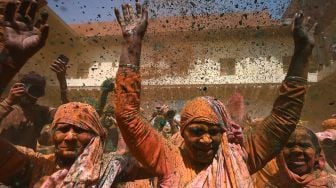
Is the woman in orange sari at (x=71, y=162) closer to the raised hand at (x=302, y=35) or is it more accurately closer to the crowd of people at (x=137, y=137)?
the crowd of people at (x=137, y=137)

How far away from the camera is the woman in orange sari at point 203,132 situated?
395cm

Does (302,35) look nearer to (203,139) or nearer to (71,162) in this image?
(203,139)

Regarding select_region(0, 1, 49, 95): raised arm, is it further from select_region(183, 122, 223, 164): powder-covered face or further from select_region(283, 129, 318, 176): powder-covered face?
select_region(283, 129, 318, 176): powder-covered face

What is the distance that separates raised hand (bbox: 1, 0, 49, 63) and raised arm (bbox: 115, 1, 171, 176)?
69cm

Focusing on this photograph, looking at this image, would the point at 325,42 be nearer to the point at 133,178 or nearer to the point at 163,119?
the point at 163,119

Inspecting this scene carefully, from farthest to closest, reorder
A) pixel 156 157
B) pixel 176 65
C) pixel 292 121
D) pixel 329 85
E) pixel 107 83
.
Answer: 1. pixel 329 85
2. pixel 176 65
3. pixel 107 83
4. pixel 292 121
5. pixel 156 157

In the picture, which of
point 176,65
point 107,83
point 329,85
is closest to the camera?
point 107,83

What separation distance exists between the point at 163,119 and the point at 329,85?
15919mm

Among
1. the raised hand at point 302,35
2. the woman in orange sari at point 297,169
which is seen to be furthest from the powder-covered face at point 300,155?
the raised hand at point 302,35

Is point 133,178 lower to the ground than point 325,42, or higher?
lower

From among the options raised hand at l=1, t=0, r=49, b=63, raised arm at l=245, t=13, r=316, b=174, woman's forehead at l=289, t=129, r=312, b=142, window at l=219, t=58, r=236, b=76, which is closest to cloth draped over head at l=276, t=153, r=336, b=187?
woman's forehead at l=289, t=129, r=312, b=142

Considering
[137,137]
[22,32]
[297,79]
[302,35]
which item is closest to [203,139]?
[137,137]

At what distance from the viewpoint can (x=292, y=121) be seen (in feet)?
14.0

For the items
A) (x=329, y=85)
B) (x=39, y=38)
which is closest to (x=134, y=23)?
(x=39, y=38)
